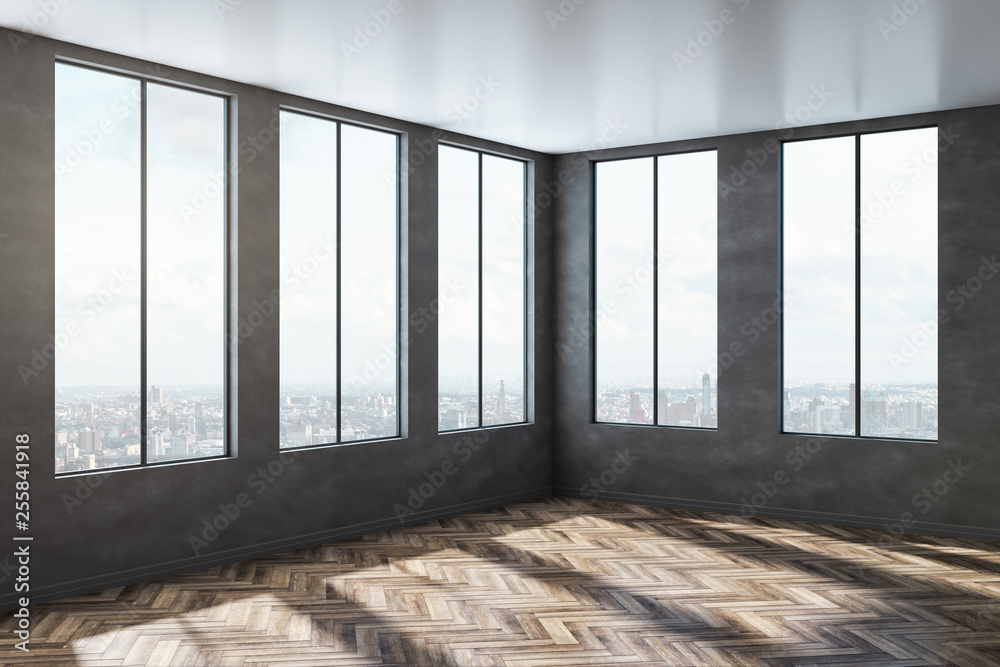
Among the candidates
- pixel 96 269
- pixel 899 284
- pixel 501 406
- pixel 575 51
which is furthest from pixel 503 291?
pixel 96 269

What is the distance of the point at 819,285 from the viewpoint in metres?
7.16

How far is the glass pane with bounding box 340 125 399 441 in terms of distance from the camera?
6527 mm

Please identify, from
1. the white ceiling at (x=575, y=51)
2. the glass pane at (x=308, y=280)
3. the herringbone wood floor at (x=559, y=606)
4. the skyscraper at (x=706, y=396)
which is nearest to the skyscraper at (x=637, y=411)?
the skyscraper at (x=706, y=396)

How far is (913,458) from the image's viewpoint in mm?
6676

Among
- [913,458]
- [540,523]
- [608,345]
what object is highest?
[608,345]

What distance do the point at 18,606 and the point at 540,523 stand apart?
3729 millimetres

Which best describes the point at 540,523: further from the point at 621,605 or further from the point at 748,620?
the point at 748,620

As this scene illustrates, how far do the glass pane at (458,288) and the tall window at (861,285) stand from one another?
2.64m

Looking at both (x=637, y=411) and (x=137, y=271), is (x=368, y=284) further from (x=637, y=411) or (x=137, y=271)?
(x=637, y=411)

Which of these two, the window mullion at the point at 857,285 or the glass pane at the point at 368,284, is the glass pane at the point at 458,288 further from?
the window mullion at the point at 857,285

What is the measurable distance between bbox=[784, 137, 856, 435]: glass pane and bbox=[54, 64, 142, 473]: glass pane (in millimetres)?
4894

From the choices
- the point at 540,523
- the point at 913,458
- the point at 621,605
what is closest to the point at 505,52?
the point at 621,605

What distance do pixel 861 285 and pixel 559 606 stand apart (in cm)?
388

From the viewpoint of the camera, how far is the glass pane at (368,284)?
6.53 metres
